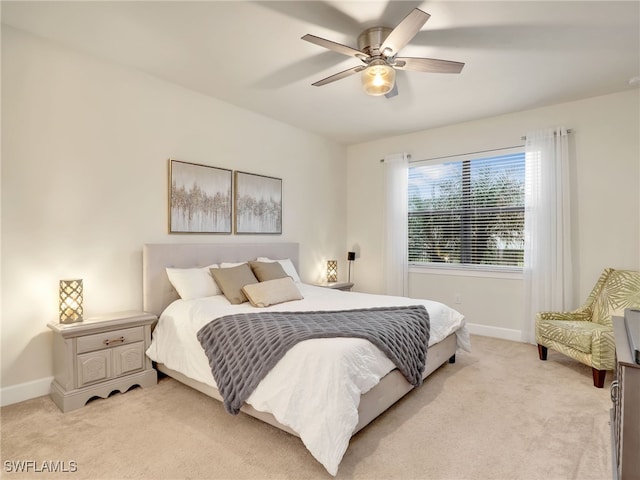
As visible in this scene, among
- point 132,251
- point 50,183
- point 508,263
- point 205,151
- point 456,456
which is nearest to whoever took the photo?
point 456,456

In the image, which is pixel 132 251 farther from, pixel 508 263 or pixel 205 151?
pixel 508 263

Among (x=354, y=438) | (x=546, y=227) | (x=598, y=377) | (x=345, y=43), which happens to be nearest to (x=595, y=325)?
(x=598, y=377)

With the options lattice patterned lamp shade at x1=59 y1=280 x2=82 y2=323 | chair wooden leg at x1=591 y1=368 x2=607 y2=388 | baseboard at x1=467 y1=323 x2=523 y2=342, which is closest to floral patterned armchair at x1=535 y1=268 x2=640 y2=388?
chair wooden leg at x1=591 y1=368 x2=607 y2=388

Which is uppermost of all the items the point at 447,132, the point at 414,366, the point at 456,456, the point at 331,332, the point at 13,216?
the point at 447,132

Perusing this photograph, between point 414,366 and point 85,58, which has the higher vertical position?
point 85,58

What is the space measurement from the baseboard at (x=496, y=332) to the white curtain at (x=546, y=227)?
0.36 ft

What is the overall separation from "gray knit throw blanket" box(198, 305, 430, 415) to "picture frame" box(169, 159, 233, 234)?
1.38m

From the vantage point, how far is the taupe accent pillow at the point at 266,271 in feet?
11.6

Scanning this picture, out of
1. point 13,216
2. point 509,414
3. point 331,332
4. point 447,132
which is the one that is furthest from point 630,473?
point 447,132

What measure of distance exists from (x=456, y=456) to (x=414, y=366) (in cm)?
64

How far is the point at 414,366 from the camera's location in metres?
2.52

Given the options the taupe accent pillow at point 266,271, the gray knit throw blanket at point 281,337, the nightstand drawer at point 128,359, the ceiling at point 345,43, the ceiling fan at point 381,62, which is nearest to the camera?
the gray knit throw blanket at point 281,337

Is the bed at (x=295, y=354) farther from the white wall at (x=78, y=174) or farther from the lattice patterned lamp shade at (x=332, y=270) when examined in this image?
the lattice patterned lamp shade at (x=332, y=270)

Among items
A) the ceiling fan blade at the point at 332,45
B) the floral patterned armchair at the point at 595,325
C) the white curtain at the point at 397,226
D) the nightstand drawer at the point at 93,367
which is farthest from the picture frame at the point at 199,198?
the floral patterned armchair at the point at 595,325
